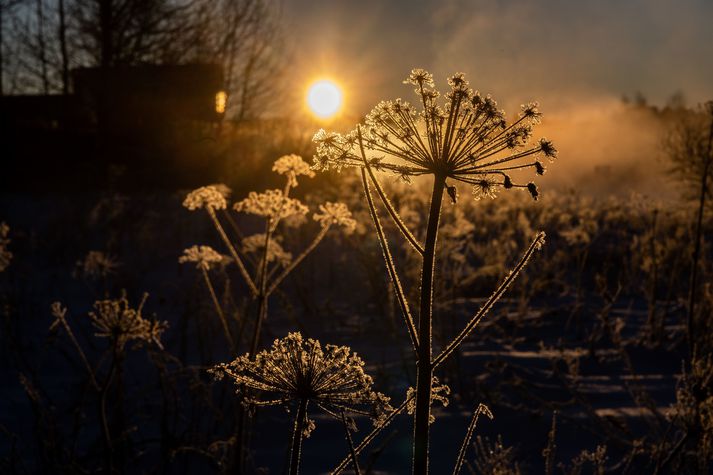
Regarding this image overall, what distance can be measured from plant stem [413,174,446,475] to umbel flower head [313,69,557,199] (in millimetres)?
199

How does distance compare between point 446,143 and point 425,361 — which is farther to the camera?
point 446,143

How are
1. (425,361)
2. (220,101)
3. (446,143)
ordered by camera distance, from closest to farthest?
(425,361), (446,143), (220,101)

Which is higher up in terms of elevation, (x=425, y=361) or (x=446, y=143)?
(x=446, y=143)

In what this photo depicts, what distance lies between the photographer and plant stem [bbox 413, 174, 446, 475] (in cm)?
115

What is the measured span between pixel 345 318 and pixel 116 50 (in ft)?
41.4

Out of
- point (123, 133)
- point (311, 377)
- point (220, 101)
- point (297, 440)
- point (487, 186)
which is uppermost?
point (220, 101)

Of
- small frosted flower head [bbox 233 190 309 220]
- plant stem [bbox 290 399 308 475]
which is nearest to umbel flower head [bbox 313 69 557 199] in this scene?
plant stem [bbox 290 399 308 475]

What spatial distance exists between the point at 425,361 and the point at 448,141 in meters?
0.47

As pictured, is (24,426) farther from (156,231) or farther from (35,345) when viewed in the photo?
(156,231)

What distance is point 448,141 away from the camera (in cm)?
140

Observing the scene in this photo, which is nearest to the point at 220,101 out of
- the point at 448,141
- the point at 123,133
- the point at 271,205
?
the point at 123,133

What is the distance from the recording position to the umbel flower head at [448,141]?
4.59ft

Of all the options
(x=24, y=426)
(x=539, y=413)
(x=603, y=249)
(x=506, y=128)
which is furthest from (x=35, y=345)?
(x=603, y=249)

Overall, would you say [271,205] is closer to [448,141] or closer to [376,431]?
[448,141]
